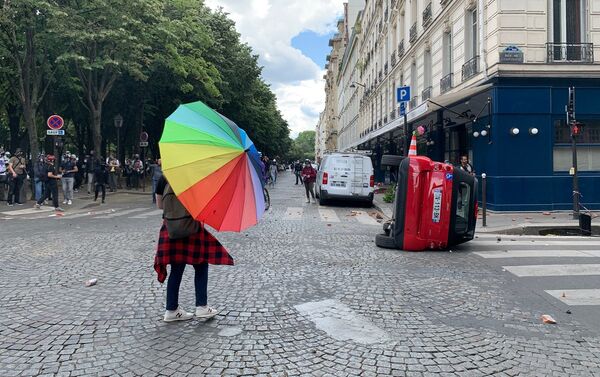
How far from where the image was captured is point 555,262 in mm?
7637

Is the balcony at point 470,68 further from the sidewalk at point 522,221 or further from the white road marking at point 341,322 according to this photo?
the white road marking at point 341,322

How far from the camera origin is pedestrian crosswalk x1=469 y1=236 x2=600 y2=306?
603 centimetres

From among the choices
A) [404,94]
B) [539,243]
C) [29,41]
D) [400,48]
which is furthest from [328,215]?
[400,48]

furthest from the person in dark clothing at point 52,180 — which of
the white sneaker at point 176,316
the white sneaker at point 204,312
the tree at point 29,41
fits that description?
the white sneaker at point 204,312

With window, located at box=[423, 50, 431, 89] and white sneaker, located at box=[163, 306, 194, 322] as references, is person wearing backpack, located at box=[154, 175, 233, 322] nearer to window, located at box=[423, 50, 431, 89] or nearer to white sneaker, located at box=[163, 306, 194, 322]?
white sneaker, located at box=[163, 306, 194, 322]

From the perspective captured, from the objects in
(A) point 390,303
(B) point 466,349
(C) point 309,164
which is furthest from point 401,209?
(C) point 309,164

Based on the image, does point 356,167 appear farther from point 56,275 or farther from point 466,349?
point 466,349

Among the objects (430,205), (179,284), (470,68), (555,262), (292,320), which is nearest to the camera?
(179,284)

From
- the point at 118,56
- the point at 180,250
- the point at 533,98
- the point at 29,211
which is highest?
the point at 118,56

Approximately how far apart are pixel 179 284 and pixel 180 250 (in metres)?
0.38

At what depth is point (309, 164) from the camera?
65.1 feet

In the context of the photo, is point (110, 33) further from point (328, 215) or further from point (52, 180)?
point (328, 215)

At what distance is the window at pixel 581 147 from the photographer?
14.7m

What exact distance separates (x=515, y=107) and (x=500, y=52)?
1.64 m
